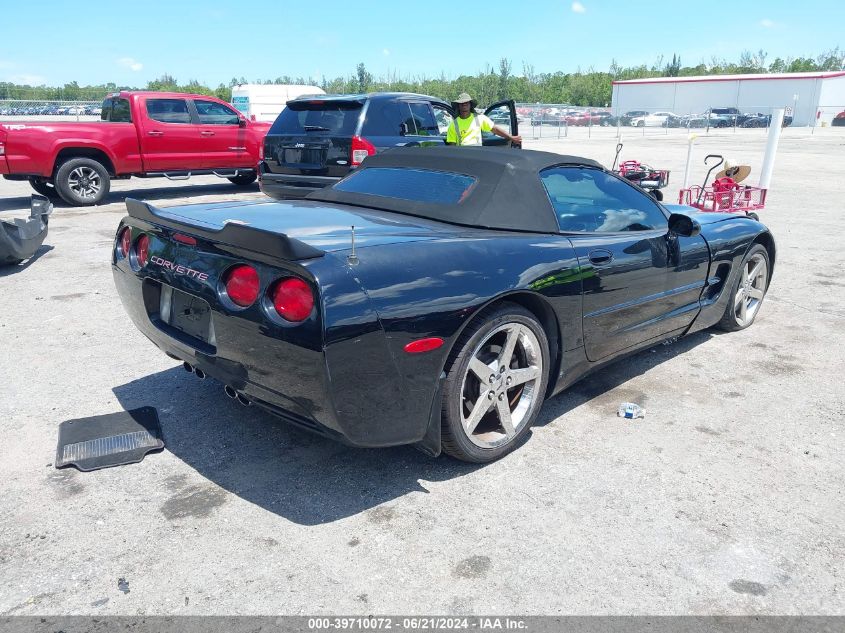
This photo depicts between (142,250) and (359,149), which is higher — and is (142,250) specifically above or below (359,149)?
below

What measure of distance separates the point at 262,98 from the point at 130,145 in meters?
19.8

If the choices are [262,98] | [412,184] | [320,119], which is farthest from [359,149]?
[262,98]

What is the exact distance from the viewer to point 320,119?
905cm

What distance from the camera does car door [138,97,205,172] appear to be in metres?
11.4

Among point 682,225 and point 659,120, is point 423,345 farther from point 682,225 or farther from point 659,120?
point 659,120

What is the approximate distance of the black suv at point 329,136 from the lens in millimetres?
8680

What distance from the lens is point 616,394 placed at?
4.18 m

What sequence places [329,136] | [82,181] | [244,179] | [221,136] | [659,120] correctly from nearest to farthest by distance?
[329,136], [82,181], [221,136], [244,179], [659,120]

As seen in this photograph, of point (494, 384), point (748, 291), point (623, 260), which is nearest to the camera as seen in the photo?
point (494, 384)

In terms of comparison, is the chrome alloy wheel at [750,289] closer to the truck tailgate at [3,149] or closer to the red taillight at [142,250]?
the red taillight at [142,250]

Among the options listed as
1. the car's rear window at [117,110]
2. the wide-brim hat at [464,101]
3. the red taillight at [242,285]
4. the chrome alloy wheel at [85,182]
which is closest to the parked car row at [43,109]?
the car's rear window at [117,110]

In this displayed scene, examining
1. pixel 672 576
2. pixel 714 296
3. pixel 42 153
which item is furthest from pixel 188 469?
pixel 42 153

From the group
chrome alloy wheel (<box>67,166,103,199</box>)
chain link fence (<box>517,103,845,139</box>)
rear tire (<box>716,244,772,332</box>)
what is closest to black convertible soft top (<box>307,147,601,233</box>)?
rear tire (<box>716,244,772,332</box>)

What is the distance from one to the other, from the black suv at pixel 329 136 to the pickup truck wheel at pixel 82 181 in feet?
11.1
